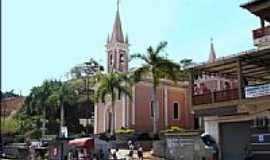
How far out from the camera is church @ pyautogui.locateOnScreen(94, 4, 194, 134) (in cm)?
5475

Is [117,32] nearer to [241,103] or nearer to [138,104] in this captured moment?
[138,104]

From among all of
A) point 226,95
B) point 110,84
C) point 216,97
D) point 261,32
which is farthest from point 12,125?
point 261,32

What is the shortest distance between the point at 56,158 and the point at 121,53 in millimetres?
24561

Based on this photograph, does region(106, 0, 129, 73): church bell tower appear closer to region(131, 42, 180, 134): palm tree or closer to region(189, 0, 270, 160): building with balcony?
region(131, 42, 180, 134): palm tree

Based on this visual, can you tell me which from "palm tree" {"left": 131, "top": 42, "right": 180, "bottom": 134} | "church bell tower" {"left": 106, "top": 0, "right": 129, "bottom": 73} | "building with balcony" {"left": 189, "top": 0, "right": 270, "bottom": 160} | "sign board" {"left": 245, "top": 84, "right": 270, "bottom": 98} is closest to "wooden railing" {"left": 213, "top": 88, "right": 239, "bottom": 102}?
"building with balcony" {"left": 189, "top": 0, "right": 270, "bottom": 160}

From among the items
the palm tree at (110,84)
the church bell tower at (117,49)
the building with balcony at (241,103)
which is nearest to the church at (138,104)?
the church bell tower at (117,49)

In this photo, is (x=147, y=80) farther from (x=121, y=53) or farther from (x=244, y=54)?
(x=244, y=54)

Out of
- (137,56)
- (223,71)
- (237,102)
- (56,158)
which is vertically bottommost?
(56,158)

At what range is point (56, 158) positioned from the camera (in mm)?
40000

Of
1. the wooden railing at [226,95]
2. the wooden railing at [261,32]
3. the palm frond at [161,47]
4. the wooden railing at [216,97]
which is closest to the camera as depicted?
the wooden railing at [226,95]

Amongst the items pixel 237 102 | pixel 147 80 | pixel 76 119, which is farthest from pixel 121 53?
pixel 237 102

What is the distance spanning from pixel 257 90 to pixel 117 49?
3483 cm

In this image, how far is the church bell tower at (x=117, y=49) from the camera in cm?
6147

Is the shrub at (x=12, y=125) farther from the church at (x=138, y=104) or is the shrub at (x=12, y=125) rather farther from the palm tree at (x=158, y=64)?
the palm tree at (x=158, y=64)
